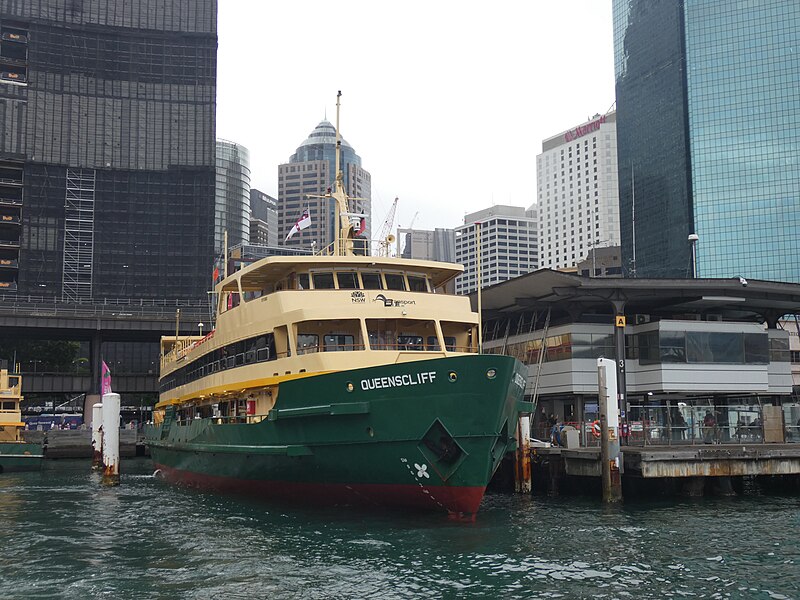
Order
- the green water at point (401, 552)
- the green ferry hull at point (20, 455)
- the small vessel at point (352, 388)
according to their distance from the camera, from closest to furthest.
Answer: the green water at point (401, 552)
the small vessel at point (352, 388)
the green ferry hull at point (20, 455)

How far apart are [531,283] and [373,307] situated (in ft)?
72.1

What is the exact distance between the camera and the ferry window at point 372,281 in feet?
88.2

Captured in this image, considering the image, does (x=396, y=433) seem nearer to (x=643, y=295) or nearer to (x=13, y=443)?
(x=643, y=295)

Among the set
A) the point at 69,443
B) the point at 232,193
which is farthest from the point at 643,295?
the point at 232,193

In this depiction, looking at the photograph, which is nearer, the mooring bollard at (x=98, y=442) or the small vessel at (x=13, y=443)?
the small vessel at (x=13, y=443)

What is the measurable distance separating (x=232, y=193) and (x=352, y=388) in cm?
17105

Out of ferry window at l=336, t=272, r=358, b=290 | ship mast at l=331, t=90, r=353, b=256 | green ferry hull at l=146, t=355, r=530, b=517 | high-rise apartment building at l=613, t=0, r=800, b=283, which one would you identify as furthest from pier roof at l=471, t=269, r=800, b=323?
high-rise apartment building at l=613, t=0, r=800, b=283

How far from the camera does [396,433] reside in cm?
2203

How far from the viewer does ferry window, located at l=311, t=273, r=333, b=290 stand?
26781 millimetres

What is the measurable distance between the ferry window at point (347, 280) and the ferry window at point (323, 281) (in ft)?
0.97

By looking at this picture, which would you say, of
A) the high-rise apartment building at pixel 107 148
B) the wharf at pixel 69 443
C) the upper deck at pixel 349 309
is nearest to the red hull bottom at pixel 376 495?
the upper deck at pixel 349 309

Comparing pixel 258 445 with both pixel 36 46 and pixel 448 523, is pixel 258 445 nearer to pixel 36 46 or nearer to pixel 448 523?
pixel 448 523

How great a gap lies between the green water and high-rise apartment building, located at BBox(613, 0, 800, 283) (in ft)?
356

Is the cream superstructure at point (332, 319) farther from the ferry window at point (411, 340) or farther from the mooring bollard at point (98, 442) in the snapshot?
the mooring bollard at point (98, 442)
